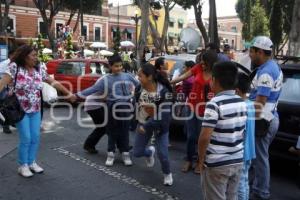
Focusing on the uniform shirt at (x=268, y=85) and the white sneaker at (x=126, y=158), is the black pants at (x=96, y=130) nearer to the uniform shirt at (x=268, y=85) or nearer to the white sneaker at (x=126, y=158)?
the white sneaker at (x=126, y=158)

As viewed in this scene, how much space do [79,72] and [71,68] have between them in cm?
37

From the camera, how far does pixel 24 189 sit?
481cm

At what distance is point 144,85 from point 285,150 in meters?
1.90

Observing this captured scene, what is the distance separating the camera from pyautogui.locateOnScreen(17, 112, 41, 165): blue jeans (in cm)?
507

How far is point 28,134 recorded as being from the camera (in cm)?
512

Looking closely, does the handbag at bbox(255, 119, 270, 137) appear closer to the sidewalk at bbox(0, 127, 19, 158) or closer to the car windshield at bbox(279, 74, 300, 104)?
the car windshield at bbox(279, 74, 300, 104)

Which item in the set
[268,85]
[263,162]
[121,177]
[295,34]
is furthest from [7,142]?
[295,34]

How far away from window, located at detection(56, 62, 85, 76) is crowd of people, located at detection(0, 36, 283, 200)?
20.7ft

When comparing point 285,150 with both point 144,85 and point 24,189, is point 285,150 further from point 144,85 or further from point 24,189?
point 24,189

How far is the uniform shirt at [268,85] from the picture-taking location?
4.14m

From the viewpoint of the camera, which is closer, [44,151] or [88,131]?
[44,151]

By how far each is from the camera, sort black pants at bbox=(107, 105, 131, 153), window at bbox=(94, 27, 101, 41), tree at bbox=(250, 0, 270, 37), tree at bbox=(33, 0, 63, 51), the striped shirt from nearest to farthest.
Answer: the striped shirt < black pants at bbox=(107, 105, 131, 153) < tree at bbox=(250, 0, 270, 37) < tree at bbox=(33, 0, 63, 51) < window at bbox=(94, 27, 101, 41)

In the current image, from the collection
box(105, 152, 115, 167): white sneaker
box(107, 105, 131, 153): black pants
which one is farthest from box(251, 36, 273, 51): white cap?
box(105, 152, 115, 167): white sneaker

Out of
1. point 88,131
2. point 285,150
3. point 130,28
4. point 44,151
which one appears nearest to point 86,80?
point 88,131
